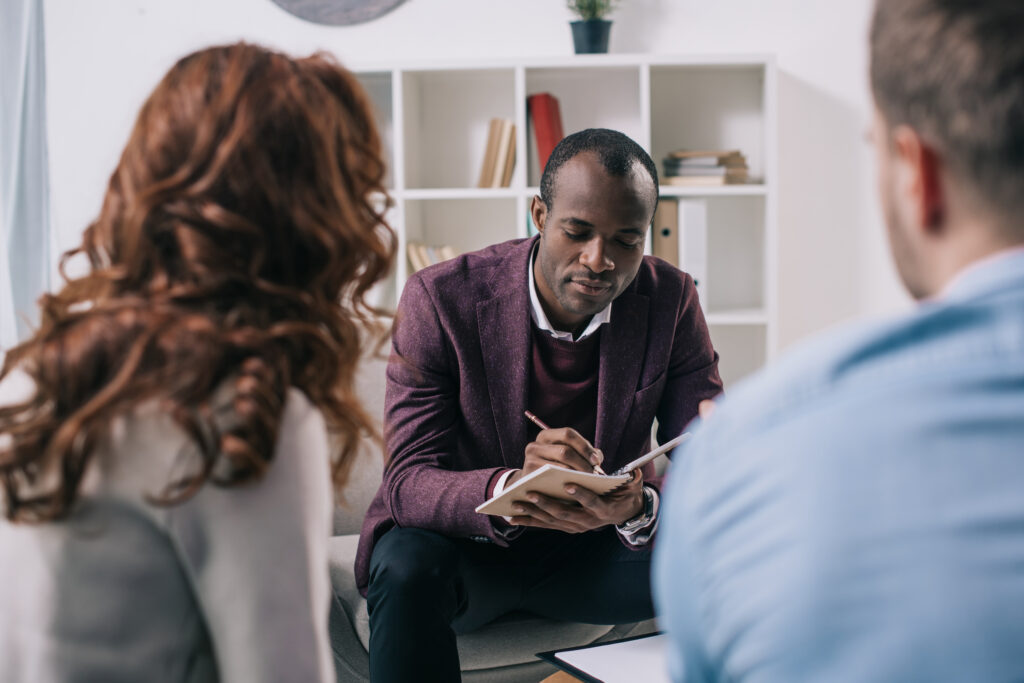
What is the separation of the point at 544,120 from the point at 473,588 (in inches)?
67.7

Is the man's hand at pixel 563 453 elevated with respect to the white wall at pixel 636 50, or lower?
lower

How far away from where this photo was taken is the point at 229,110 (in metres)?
0.75

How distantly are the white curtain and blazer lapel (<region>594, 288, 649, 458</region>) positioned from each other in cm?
172

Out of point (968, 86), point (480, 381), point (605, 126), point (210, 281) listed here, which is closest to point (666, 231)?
point (605, 126)

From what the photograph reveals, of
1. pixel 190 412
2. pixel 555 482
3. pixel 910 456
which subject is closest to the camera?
pixel 910 456

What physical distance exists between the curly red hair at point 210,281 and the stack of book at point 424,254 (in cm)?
208

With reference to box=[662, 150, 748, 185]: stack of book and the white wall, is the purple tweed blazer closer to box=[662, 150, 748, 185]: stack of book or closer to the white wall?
box=[662, 150, 748, 185]: stack of book

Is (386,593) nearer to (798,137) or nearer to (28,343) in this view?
(28,343)

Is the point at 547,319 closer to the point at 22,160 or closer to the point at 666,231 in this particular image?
the point at 666,231

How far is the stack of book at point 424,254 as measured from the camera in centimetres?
293

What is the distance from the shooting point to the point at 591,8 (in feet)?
9.26

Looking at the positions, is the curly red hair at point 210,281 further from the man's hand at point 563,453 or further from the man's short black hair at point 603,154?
the man's short black hair at point 603,154

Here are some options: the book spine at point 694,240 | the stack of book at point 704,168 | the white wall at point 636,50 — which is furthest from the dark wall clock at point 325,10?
the book spine at point 694,240

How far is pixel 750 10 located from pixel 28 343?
277 centimetres
